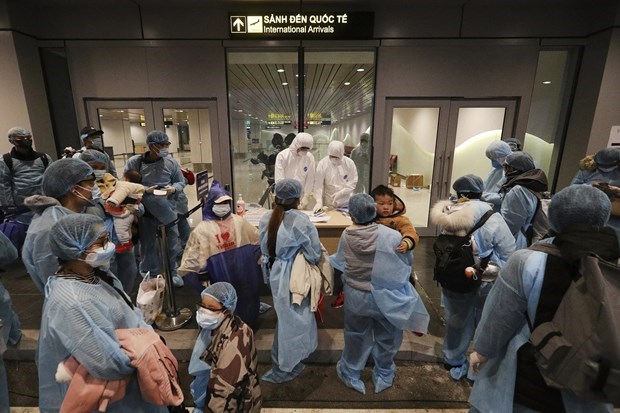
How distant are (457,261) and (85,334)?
211 centimetres

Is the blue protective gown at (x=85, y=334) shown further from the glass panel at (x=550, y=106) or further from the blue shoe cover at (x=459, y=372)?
the glass panel at (x=550, y=106)

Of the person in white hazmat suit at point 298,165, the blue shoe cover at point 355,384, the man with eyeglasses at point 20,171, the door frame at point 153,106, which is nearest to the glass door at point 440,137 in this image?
the person in white hazmat suit at point 298,165

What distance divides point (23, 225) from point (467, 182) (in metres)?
4.53

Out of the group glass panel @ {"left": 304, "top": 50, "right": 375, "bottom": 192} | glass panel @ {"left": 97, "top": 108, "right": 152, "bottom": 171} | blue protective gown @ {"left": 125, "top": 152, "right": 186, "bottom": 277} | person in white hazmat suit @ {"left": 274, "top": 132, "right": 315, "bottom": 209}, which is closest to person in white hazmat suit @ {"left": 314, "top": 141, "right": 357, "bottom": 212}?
person in white hazmat suit @ {"left": 274, "top": 132, "right": 315, "bottom": 209}

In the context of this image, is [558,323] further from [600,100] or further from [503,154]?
[600,100]

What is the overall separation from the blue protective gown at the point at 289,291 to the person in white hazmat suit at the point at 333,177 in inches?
74.6

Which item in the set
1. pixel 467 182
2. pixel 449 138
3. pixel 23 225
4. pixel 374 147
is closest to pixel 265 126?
A: pixel 374 147

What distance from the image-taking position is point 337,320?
120 inches

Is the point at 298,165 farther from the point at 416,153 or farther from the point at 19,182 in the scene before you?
the point at 19,182

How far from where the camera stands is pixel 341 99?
5320 millimetres

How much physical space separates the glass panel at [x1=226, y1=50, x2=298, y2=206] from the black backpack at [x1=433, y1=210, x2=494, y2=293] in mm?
3498

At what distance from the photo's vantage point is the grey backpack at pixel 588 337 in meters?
0.92

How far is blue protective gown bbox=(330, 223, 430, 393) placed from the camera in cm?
202

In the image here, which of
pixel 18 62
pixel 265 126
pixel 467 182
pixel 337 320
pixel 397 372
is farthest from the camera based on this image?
pixel 265 126
